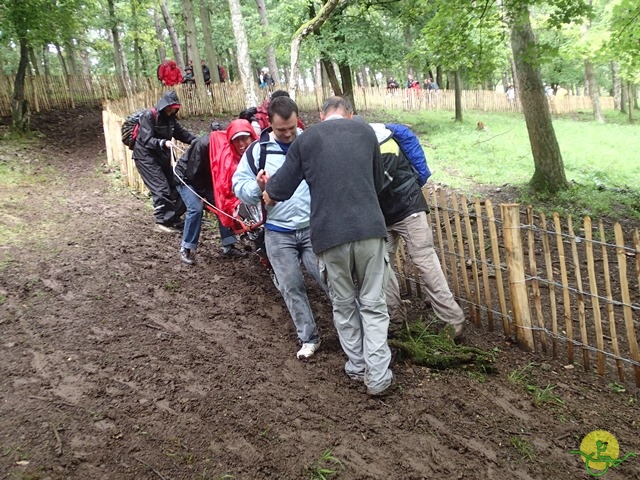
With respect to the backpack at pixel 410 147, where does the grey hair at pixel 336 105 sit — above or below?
above

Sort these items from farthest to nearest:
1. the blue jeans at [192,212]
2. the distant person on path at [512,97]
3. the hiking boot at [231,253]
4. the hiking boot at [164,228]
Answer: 1. the distant person on path at [512,97]
2. the hiking boot at [164,228]
3. the hiking boot at [231,253]
4. the blue jeans at [192,212]

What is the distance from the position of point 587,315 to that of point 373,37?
14277 mm

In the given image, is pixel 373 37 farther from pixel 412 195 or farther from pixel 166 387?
pixel 166 387

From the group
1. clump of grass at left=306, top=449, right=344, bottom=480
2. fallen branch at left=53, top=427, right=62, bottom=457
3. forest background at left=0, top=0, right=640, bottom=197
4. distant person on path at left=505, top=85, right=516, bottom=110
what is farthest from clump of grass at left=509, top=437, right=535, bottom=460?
distant person on path at left=505, top=85, right=516, bottom=110

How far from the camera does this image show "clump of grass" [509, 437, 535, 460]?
2736mm

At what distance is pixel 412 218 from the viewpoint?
12.7ft

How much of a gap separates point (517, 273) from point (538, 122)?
557 cm

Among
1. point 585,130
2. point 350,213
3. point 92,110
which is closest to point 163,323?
point 350,213

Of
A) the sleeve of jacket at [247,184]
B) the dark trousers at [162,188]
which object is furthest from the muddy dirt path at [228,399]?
the dark trousers at [162,188]

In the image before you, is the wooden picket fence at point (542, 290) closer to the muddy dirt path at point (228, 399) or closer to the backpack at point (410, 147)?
the muddy dirt path at point (228, 399)

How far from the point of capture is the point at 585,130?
19516 mm

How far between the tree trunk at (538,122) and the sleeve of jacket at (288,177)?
6335 mm

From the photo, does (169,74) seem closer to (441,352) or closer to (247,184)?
(247,184)

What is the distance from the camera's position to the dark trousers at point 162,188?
658cm
